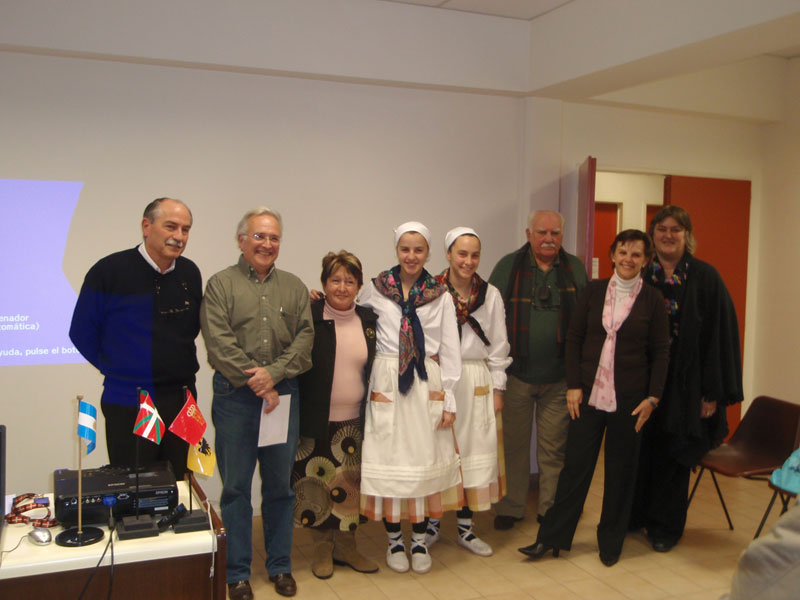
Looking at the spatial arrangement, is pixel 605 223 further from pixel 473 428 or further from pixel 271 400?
pixel 271 400

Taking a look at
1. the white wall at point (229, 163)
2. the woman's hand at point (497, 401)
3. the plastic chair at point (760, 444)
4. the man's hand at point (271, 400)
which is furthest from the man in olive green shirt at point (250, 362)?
the plastic chair at point (760, 444)

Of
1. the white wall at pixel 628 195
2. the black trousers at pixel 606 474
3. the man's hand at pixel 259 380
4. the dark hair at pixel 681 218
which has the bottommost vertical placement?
the black trousers at pixel 606 474

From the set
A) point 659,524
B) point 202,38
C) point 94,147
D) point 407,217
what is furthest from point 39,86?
point 659,524

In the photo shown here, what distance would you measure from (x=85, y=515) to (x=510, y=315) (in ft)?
7.54

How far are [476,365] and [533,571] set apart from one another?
98 centimetres

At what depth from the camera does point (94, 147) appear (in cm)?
371

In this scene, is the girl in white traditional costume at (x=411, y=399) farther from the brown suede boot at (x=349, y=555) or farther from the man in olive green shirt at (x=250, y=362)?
the man in olive green shirt at (x=250, y=362)

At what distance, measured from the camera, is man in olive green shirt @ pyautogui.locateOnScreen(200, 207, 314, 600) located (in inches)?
113

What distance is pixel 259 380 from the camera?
2857 mm

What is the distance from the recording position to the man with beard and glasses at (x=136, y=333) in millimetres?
2744

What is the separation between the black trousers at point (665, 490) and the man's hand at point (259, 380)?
2.00 metres

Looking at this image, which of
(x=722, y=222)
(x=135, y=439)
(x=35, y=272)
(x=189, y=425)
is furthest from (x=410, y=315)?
(x=722, y=222)

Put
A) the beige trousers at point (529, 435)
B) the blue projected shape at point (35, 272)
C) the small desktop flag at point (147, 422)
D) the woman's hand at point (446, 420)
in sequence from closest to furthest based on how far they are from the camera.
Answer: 1. the small desktop flag at point (147, 422)
2. the woman's hand at point (446, 420)
3. the blue projected shape at point (35, 272)
4. the beige trousers at point (529, 435)

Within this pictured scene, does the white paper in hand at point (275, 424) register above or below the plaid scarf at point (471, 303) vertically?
below
